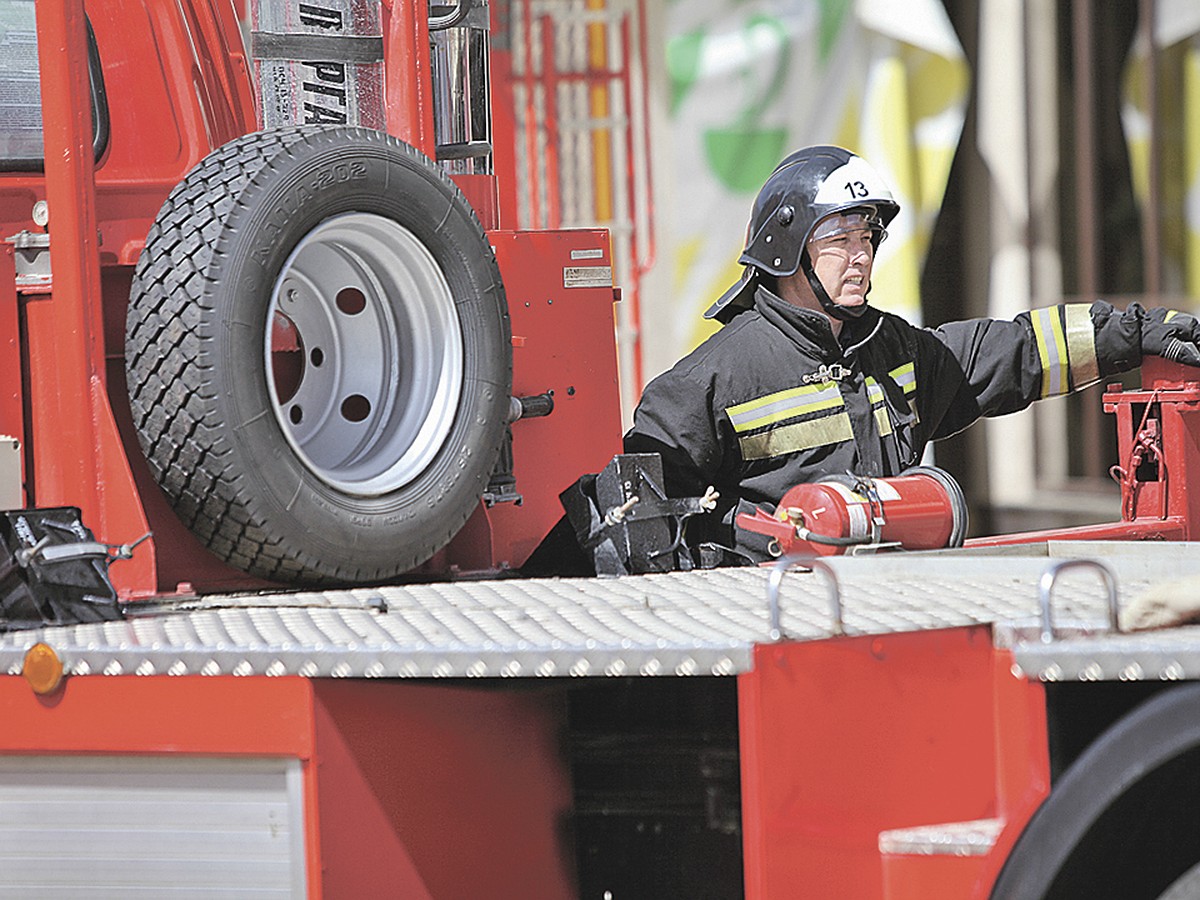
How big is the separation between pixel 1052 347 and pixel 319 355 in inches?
71.3

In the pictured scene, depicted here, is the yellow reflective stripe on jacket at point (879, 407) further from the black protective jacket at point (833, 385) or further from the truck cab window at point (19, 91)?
the truck cab window at point (19, 91)

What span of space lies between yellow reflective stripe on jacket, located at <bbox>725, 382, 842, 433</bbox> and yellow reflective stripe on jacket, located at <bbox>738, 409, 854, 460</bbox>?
0.07ft

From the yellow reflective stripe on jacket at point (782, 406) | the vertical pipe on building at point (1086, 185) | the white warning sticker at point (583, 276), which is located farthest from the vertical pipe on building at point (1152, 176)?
the white warning sticker at point (583, 276)

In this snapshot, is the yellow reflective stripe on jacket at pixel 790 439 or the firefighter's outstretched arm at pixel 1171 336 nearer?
the yellow reflective stripe on jacket at pixel 790 439

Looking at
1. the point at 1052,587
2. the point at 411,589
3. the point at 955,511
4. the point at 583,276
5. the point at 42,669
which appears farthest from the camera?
the point at 583,276

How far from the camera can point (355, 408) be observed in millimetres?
3357

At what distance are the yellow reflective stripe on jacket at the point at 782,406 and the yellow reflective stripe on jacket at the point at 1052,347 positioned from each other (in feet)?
2.10

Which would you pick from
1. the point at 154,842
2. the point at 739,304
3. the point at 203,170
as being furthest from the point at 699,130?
the point at 154,842

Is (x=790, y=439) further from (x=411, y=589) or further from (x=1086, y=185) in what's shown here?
(x=1086, y=185)

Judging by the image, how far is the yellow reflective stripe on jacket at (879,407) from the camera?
3910 mm

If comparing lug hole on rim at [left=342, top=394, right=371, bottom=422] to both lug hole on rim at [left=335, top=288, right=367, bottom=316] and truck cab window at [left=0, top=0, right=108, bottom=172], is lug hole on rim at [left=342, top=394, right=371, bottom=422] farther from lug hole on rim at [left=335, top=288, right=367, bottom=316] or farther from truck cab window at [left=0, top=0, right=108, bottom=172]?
truck cab window at [left=0, top=0, right=108, bottom=172]

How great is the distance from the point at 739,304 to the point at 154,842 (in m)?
2.09

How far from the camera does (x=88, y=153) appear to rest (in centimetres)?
300

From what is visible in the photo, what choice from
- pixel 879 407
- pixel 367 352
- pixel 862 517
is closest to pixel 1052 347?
pixel 879 407
